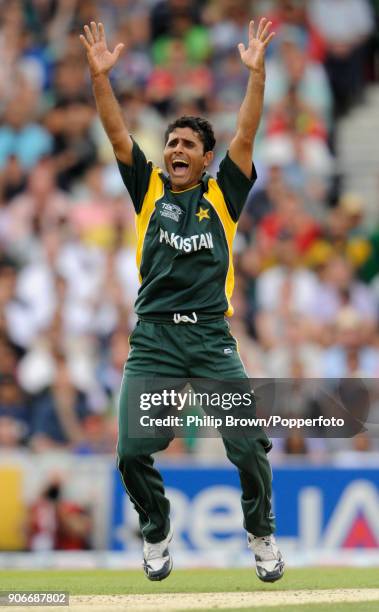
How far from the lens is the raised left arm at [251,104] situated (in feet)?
25.6

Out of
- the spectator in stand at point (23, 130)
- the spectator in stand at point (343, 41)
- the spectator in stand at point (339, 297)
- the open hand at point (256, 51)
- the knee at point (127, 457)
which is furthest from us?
the spectator in stand at point (343, 41)

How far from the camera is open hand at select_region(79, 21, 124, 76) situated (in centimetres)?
791

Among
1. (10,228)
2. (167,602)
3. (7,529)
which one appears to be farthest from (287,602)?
(10,228)

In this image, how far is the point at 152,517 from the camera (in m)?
8.02

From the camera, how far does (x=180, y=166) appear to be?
8.00 m

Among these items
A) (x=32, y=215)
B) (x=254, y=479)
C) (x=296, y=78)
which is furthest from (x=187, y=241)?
(x=296, y=78)

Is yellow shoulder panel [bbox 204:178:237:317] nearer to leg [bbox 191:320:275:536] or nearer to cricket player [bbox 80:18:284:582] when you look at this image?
cricket player [bbox 80:18:284:582]

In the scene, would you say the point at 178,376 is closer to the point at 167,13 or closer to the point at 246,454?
the point at 246,454

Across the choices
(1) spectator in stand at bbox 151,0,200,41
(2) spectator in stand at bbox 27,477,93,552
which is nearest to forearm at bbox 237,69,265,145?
(2) spectator in stand at bbox 27,477,93,552

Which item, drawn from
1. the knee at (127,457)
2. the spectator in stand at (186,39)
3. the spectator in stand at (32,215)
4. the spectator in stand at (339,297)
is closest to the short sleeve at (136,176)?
the knee at (127,457)

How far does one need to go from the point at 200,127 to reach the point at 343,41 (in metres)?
9.67

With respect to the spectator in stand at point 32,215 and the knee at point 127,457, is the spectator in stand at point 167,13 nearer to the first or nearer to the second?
the spectator in stand at point 32,215

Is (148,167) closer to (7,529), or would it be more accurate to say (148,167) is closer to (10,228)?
(7,529)

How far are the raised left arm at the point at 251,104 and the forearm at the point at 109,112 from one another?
2.04ft
